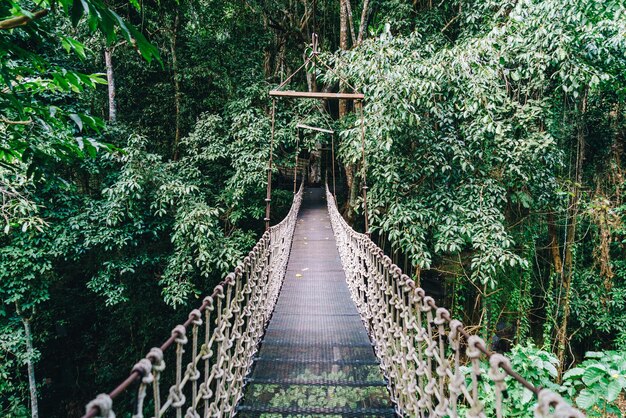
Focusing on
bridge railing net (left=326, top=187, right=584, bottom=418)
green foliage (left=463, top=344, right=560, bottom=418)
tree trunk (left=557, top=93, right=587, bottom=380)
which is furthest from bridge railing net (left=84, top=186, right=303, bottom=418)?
tree trunk (left=557, top=93, right=587, bottom=380)

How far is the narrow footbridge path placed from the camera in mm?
856

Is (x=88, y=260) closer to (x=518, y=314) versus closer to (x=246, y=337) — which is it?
(x=246, y=337)

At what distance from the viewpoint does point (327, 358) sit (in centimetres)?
185

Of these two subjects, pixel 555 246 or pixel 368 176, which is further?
pixel 555 246

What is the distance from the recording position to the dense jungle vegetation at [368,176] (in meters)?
3.57

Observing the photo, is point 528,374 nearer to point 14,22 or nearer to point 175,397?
point 175,397

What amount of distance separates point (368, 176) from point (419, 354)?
4.07m

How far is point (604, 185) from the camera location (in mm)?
5055

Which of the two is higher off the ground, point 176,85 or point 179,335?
point 176,85

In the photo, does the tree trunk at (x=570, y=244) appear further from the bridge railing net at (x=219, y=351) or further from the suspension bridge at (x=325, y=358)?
the bridge railing net at (x=219, y=351)

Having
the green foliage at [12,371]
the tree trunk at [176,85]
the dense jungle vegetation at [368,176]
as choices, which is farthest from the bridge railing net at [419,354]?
the tree trunk at [176,85]

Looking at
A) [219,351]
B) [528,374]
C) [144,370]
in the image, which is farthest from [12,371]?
[528,374]

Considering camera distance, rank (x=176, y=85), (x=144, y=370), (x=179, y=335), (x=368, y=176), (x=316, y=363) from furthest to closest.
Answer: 1. (x=176, y=85)
2. (x=368, y=176)
3. (x=316, y=363)
4. (x=179, y=335)
5. (x=144, y=370)

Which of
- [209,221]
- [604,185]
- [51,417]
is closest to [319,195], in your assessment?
[209,221]
